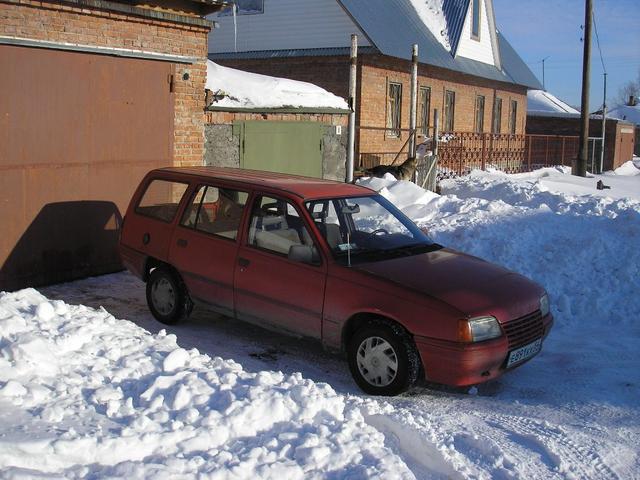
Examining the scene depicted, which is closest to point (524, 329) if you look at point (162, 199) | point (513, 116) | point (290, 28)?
point (162, 199)

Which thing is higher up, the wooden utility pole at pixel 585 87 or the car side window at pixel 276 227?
the wooden utility pole at pixel 585 87

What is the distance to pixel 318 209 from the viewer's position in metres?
6.82

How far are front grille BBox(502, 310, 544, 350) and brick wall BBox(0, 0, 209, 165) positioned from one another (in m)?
6.22

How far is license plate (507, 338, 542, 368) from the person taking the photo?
597 centimetres

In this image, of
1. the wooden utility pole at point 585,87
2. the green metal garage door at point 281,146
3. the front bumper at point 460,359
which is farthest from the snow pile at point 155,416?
the wooden utility pole at point 585,87

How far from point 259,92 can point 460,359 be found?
27.5 feet

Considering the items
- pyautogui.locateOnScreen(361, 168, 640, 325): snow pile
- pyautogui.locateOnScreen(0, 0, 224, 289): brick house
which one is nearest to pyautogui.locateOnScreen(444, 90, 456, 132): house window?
pyautogui.locateOnScreen(361, 168, 640, 325): snow pile

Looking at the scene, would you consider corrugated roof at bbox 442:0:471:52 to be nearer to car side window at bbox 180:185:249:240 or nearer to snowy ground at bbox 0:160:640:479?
snowy ground at bbox 0:160:640:479

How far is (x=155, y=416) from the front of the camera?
4527 millimetres

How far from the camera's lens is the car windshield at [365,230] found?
656 centimetres

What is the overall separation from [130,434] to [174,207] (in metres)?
3.82

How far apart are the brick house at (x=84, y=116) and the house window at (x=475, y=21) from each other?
18.7 m

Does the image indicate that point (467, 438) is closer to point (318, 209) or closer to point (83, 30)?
point (318, 209)

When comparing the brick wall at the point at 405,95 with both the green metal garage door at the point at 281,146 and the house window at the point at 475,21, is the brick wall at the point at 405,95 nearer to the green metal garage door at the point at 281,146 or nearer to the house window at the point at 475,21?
the house window at the point at 475,21
